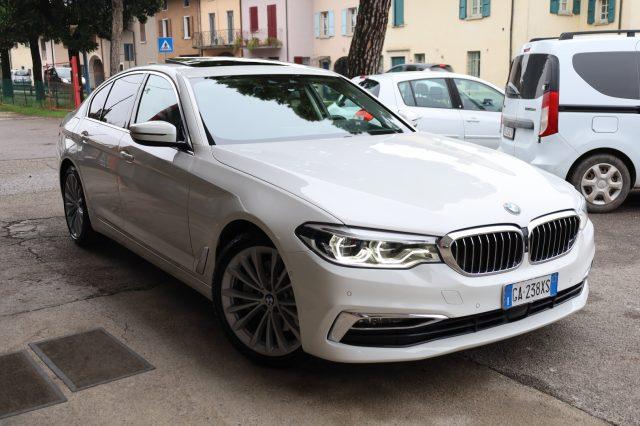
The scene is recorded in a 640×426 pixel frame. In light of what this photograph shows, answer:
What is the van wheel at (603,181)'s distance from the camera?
775 cm

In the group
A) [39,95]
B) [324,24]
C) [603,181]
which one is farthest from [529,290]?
A: [324,24]

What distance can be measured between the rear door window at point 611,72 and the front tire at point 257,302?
5177mm

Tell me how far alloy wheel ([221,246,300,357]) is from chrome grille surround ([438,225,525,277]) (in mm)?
806

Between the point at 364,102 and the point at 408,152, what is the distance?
45.4 inches

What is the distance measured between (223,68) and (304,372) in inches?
90.3

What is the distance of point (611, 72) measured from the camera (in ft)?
24.8

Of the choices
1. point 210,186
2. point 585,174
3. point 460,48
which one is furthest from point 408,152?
point 460,48

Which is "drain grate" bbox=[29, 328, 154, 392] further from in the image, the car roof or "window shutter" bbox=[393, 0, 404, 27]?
"window shutter" bbox=[393, 0, 404, 27]

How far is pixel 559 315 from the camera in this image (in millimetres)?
3754

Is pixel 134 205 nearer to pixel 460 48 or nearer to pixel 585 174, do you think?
pixel 585 174

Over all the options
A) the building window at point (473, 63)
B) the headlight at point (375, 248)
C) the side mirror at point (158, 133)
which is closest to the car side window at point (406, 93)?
the side mirror at point (158, 133)

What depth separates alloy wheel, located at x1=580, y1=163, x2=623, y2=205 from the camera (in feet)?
25.5

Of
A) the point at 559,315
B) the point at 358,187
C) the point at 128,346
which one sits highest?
the point at 358,187

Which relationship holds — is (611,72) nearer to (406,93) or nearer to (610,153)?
(610,153)
